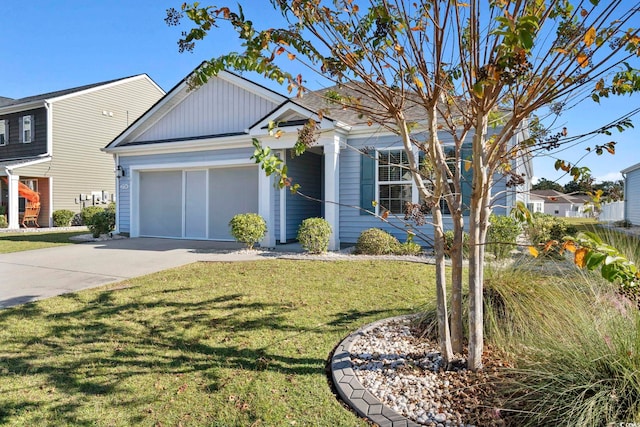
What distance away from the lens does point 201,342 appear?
3.98m

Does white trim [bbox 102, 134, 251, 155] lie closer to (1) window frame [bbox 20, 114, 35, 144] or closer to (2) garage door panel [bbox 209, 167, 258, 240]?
(2) garage door panel [bbox 209, 167, 258, 240]

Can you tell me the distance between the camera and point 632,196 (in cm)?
2203

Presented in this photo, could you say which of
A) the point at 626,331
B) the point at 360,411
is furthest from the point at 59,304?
the point at 626,331

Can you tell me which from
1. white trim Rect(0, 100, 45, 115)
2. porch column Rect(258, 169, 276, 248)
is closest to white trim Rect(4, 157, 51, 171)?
white trim Rect(0, 100, 45, 115)

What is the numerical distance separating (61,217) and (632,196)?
3157 cm

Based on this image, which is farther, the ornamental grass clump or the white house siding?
the white house siding

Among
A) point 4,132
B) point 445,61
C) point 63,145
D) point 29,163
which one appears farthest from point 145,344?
point 4,132

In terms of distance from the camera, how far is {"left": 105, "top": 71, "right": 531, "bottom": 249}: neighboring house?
10258mm

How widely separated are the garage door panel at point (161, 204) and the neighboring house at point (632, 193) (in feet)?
75.0

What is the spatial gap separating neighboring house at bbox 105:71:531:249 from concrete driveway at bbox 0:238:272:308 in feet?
5.27

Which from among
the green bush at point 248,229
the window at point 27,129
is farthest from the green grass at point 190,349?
the window at point 27,129

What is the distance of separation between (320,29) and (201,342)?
127 inches

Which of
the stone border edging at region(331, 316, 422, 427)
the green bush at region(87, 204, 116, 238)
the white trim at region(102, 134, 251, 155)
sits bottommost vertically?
the stone border edging at region(331, 316, 422, 427)

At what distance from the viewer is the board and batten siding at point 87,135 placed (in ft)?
65.7
